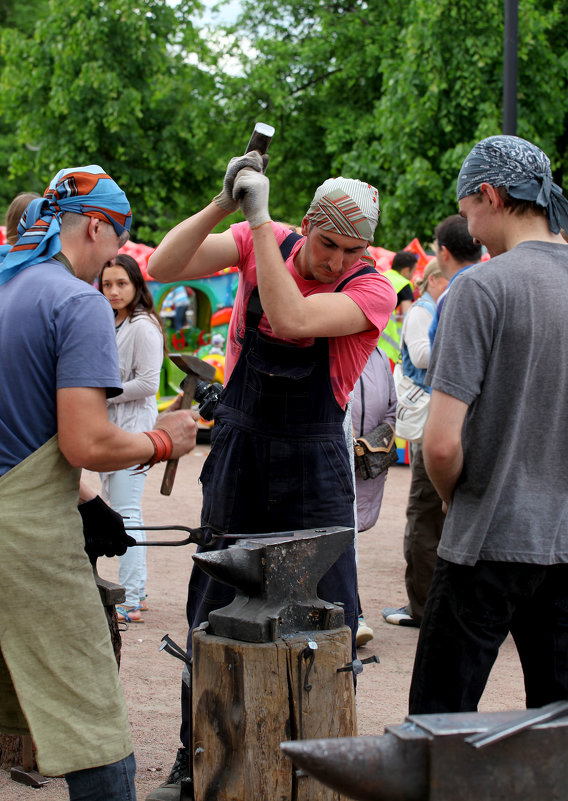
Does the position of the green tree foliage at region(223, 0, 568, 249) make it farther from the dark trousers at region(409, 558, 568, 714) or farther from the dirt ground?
the dark trousers at region(409, 558, 568, 714)

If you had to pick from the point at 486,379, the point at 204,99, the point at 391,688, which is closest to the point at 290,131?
the point at 204,99

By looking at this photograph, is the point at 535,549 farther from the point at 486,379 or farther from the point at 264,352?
the point at 264,352

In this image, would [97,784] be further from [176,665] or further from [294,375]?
[176,665]

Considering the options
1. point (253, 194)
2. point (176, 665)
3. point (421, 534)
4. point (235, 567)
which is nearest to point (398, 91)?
point (421, 534)

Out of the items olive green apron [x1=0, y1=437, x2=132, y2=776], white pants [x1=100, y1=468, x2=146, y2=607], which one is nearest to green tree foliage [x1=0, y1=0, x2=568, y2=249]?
white pants [x1=100, y1=468, x2=146, y2=607]

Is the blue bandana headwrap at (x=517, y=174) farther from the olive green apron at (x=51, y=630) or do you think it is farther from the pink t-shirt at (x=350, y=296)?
the olive green apron at (x=51, y=630)

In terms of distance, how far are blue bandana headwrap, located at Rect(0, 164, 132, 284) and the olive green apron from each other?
0.50 m

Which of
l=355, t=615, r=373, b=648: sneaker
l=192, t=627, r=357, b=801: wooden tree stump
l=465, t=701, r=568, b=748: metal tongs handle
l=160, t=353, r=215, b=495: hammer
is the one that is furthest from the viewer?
l=355, t=615, r=373, b=648: sneaker

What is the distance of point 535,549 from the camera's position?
2.51 m

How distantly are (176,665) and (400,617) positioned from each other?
5.01 feet

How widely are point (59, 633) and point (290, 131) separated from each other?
17.6 m

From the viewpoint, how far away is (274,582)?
2.78m

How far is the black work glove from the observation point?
2.87 meters

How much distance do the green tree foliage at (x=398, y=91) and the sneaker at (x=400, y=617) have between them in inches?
379
